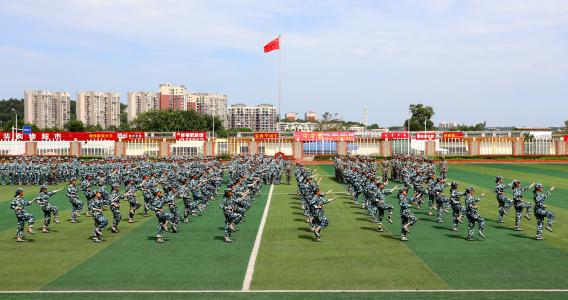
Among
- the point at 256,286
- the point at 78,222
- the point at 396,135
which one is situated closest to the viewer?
the point at 256,286

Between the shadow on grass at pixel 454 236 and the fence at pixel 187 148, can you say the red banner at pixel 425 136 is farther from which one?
the shadow on grass at pixel 454 236

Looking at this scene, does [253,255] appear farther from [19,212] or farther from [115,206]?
[19,212]

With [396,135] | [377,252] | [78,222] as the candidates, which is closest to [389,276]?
[377,252]

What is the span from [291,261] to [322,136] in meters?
58.6

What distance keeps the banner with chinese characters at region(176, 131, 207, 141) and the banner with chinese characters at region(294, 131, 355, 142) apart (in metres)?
13.0

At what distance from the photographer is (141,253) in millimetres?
18281

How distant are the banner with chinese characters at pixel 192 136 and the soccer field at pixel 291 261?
50.5 metres

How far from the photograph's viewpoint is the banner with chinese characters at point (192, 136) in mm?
75644

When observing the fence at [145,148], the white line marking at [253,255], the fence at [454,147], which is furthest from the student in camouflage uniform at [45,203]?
the fence at [454,147]

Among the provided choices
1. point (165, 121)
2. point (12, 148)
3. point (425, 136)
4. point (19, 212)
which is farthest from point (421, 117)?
point (19, 212)

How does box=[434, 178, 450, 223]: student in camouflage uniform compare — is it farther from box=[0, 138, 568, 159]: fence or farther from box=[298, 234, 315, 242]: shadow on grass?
box=[0, 138, 568, 159]: fence

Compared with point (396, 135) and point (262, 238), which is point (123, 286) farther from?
point (396, 135)

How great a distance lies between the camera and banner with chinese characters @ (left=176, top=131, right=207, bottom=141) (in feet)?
248

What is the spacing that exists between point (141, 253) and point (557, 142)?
258 feet
